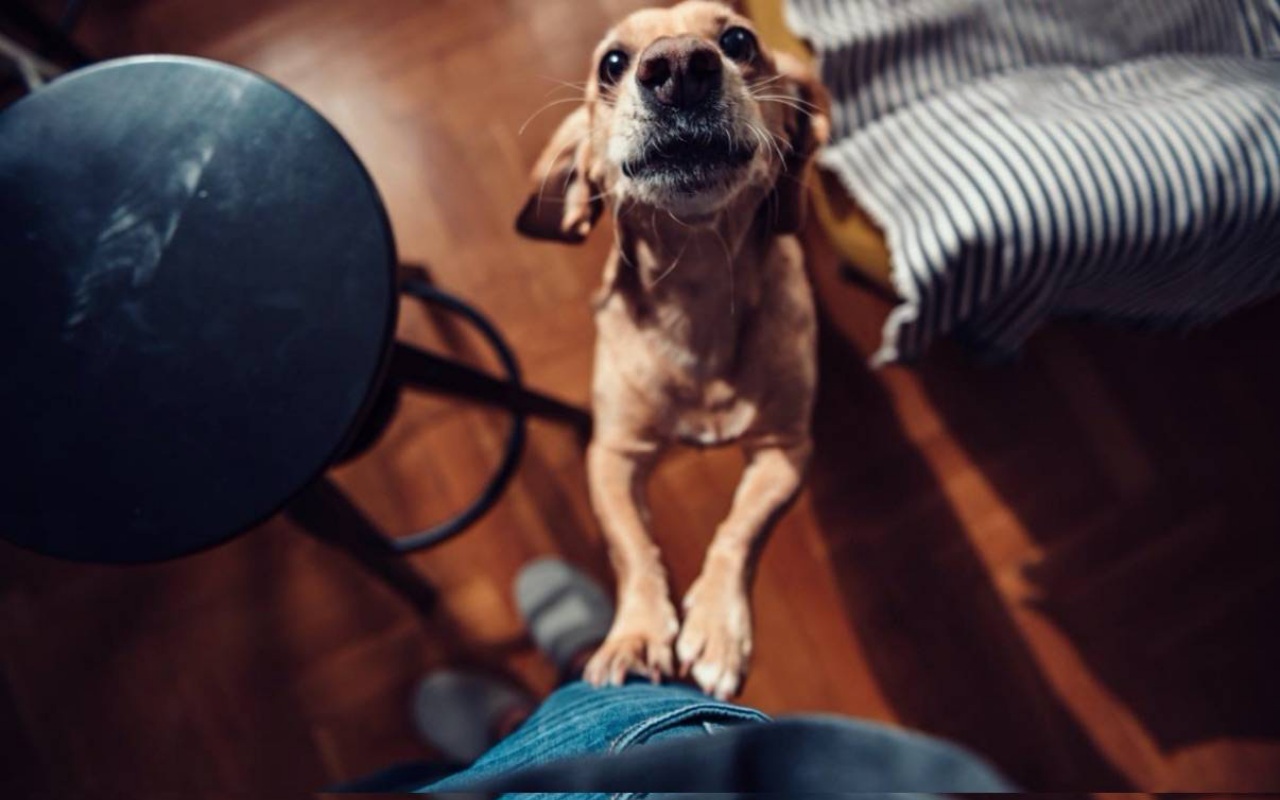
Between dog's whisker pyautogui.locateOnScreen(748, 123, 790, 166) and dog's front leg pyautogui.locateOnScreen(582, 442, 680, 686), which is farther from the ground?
dog's whisker pyautogui.locateOnScreen(748, 123, 790, 166)

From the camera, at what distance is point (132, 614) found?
1520 millimetres

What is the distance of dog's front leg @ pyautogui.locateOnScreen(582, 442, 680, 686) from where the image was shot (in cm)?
104

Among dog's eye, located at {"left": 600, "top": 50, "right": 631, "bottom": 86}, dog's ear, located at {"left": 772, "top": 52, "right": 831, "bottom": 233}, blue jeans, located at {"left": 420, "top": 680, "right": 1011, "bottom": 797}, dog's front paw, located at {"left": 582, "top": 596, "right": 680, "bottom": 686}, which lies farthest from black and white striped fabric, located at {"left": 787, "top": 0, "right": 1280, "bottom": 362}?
blue jeans, located at {"left": 420, "top": 680, "right": 1011, "bottom": 797}

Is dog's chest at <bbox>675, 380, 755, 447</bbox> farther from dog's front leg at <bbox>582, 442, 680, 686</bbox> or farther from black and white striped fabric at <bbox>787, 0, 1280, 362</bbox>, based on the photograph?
black and white striped fabric at <bbox>787, 0, 1280, 362</bbox>

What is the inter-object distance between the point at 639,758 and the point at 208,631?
1.24 m

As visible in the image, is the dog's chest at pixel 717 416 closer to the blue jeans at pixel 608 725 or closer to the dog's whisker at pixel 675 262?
the dog's whisker at pixel 675 262

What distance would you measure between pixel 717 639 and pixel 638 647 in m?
Result: 0.11

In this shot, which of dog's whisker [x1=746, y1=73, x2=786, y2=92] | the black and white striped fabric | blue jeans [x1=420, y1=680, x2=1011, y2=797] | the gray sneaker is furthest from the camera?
the gray sneaker

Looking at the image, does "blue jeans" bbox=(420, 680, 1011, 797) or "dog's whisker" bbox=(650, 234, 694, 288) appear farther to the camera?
"dog's whisker" bbox=(650, 234, 694, 288)

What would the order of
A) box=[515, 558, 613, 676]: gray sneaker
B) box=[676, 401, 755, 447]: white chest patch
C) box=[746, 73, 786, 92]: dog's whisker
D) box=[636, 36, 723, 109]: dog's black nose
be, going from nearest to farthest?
box=[636, 36, 723, 109]: dog's black nose
box=[746, 73, 786, 92]: dog's whisker
box=[676, 401, 755, 447]: white chest patch
box=[515, 558, 613, 676]: gray sneaker

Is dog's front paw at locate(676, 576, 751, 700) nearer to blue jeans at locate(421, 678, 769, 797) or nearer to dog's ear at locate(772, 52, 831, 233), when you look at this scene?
blue jeans at locate(421, 678, 769, 797)

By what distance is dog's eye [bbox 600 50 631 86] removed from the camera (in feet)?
2.99

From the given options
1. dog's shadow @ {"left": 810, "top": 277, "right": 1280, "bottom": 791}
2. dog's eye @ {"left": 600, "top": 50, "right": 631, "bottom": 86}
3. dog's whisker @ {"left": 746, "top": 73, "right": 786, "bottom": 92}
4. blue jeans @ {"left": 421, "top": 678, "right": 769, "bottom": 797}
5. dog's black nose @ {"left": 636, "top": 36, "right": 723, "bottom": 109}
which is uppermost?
dog's eye @ {"left": 600, "top": 50, "right": 631, "bottom": 86}

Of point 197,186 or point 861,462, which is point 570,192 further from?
point 861,462
